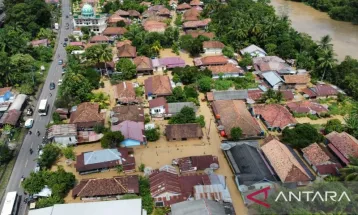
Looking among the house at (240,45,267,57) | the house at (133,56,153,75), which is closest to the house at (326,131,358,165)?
the house at (240,45,267,57)

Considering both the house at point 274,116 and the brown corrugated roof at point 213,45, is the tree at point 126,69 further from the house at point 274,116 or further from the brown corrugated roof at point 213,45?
the house at point 274,116

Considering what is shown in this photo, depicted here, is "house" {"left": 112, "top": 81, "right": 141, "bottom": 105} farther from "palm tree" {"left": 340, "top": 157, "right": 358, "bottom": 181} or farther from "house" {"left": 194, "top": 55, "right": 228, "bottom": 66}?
"palm tree" {"left": 340, "top": 157, "right": 358, "bottom": 181}

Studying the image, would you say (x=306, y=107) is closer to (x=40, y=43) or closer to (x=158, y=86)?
(x=158, y=86)

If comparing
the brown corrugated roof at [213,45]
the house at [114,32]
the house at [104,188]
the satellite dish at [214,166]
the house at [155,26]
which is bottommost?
the satellite dish at [214,166]

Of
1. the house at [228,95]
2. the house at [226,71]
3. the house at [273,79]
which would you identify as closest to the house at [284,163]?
the house at [228,95]

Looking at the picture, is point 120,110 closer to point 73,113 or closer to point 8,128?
point 73,113

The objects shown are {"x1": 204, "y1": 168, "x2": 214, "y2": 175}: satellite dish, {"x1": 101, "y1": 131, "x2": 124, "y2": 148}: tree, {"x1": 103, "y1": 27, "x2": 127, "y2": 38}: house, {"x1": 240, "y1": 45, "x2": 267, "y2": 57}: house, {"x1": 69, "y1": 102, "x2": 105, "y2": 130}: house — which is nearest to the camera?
{"x1": 204, "y1": 168, "x2": 214, "y2": 175}: satellite dish

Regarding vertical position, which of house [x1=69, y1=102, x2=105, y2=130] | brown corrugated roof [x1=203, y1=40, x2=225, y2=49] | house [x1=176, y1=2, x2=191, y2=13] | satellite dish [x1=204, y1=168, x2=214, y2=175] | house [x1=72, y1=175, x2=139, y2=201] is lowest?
satellite dish [x1=204, y1=168, x2=214, y2=175]
